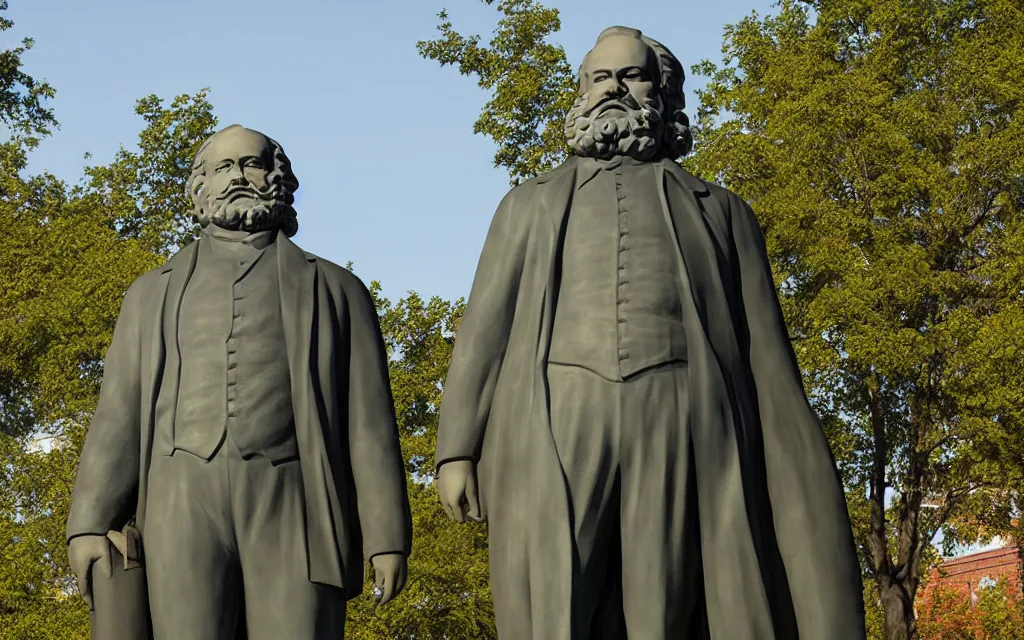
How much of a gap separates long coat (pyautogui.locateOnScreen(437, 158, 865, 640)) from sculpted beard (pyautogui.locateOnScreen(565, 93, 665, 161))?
12 cm

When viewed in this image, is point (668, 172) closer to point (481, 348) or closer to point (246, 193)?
point (481, 348)

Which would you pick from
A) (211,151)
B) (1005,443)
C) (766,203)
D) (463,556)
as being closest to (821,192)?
(766,203)

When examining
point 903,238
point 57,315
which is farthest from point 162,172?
point 903,238

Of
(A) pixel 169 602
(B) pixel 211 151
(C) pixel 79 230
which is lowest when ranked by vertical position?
(A) pixel 169 602

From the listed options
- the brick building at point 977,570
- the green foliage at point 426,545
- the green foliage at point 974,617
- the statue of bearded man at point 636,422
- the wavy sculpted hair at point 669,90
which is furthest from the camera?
the brick building at point 977,570

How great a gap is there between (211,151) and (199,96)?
633 inches

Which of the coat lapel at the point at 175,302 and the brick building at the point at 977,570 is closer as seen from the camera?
the coat lapel at the point at 175,302

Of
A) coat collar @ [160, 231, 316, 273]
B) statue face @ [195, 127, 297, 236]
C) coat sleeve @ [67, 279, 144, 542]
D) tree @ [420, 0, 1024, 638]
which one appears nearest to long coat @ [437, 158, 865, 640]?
coat collar @ [160, 231, 316, 273]

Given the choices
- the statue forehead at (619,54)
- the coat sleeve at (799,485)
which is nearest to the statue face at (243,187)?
the statue forehead at (619,54)

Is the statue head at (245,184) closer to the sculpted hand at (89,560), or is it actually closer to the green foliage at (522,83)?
the sculpted hand at (89,560)

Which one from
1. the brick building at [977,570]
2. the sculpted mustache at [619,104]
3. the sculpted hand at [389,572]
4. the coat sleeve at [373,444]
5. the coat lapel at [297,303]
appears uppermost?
the brick building at [977,570]

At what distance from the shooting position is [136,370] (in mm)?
7145

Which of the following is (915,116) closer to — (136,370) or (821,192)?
(821,192)

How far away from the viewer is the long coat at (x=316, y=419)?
683 centimetres
